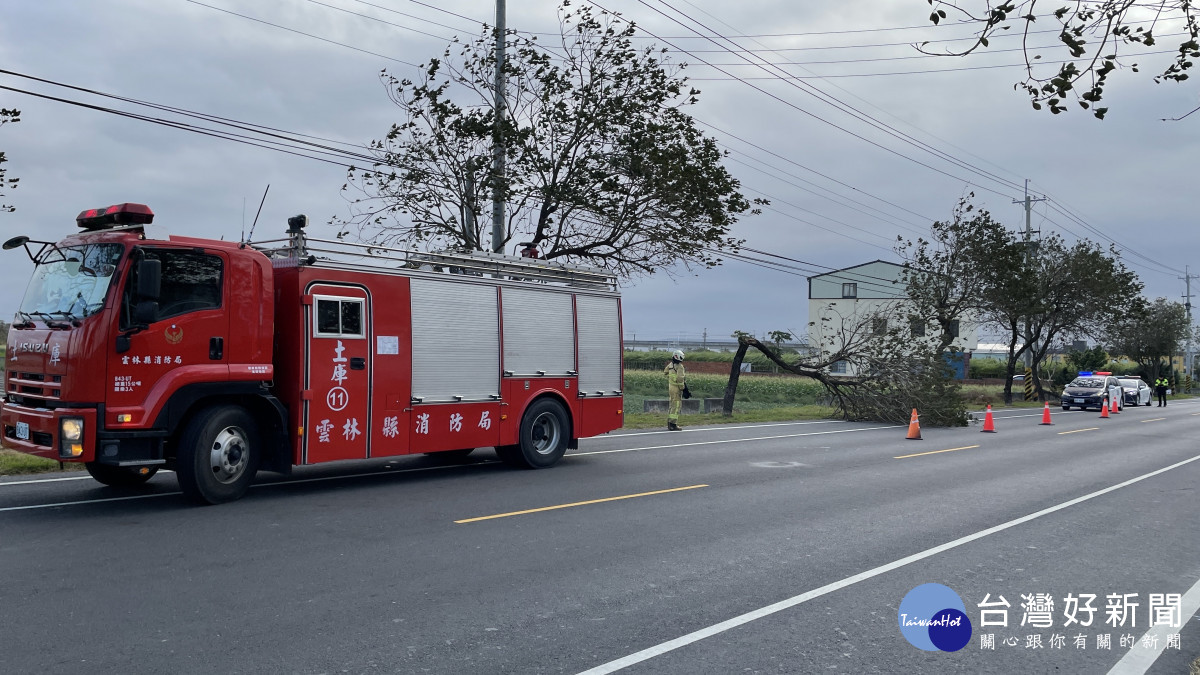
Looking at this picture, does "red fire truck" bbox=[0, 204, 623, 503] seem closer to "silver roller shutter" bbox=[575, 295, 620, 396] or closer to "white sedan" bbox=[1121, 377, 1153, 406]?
"silver roller shutter" bbox=[575, 295, 620, 396]

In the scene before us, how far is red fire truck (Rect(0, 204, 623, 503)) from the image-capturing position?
863 cm

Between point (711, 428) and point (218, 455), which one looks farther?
point (711, 428)

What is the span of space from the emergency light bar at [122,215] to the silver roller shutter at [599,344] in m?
6.18

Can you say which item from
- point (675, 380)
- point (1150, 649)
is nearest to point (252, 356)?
point (1150, 649)

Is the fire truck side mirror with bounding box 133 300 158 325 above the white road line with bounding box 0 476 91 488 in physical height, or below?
above

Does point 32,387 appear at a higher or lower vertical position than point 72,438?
higher

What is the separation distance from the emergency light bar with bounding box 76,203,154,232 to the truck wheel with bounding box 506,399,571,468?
5498mm

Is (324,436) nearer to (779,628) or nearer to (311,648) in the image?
(311,648)

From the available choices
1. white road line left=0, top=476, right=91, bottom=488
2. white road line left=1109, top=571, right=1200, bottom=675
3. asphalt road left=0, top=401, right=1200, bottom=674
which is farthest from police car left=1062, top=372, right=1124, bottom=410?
white road line left=0, top=476, right=91, bottom=488

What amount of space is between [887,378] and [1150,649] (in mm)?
20348

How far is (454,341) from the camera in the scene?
11.6 m

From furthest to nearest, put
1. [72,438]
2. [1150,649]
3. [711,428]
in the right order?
[711,428] → [72,438] → [1150,649]

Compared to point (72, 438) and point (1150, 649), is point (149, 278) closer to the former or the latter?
point (72, 438)

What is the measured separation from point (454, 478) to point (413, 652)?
6.78 m
